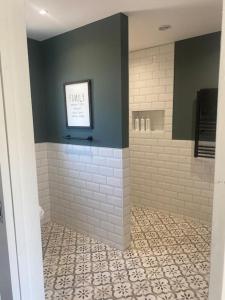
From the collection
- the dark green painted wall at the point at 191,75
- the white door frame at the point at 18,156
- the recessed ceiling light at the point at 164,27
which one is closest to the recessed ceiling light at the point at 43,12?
the recessed ceiling light at the point at 164,27

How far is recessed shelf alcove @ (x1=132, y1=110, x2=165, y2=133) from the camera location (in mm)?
3279

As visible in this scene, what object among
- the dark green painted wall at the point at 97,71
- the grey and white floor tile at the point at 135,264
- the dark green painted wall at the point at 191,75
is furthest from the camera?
the dark green painted wall at the point at 191,75

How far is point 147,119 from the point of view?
3303 millimetres

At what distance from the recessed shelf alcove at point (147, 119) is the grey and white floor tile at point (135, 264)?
4.43 ft

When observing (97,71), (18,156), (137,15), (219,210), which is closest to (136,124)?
(97,71)

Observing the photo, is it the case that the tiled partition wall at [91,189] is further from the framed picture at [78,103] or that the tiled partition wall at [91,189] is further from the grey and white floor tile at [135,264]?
the framed picture at [78,103]

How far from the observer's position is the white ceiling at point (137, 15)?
72.7 inches

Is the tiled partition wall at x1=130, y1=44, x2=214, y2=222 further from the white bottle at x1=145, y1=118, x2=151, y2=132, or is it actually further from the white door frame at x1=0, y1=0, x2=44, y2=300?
the white door frame at x1=0, y1=0, x2=44, y2=300

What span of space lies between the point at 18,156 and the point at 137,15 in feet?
6.04

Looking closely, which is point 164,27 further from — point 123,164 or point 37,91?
point 37,91

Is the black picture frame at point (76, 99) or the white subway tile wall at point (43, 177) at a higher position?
the black picture frame at point (76, 99)

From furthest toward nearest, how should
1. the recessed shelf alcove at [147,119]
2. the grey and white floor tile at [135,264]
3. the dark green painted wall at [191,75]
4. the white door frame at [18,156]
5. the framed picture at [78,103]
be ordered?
1. the recessed shelf alcove at [147,119]
2. the dark green painted wall at [191,75]
3. the framed picture at [78,103]
4. the grey and white floor tile at [135,264]
5. the white door frame at [18,156]

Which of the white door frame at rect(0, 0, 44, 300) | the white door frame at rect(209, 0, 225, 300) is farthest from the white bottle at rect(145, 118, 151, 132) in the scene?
the white door frame at rect(209, 0, 225, 300)

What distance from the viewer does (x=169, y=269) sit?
6.68 ft
